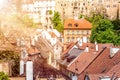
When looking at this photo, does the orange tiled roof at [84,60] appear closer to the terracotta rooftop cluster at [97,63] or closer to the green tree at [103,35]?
the terracotta rooftop cluster at [97,63]

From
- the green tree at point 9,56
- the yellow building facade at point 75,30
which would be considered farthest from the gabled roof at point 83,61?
the yellow building facade at point 75,30

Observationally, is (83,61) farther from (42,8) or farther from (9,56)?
(42,8)

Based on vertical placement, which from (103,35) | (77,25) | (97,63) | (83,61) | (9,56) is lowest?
(77,25)

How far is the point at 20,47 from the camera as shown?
17.0 meters

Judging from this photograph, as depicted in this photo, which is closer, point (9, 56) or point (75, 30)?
point (9, 56)

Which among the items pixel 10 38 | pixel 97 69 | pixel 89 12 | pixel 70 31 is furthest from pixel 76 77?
pixel 89 12

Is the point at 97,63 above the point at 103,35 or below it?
above

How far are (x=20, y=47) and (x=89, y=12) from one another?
7819cm

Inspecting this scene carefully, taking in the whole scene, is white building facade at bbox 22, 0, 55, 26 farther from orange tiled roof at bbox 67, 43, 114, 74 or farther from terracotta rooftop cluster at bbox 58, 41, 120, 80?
terracotta rooftop cluster at bbox 58, 41, 120, 80

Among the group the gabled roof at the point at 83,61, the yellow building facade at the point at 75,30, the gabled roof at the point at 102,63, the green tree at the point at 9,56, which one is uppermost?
the green tree at the point at 9,56

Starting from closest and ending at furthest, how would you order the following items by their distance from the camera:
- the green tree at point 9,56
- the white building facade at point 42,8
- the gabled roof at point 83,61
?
the green tree at point 9,56
the gabled roof at point 83,61
the white building facade at point 42,8

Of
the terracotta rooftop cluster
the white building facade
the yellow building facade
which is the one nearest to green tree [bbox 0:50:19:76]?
the terracotta rooftop cluster

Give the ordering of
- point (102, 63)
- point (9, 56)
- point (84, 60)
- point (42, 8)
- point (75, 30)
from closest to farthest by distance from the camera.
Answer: point (9, 56), point (102, 63), point (84, 60), point (75, 30), point (42, 8)

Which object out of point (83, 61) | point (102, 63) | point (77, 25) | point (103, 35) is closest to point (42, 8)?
point (77, 25)
